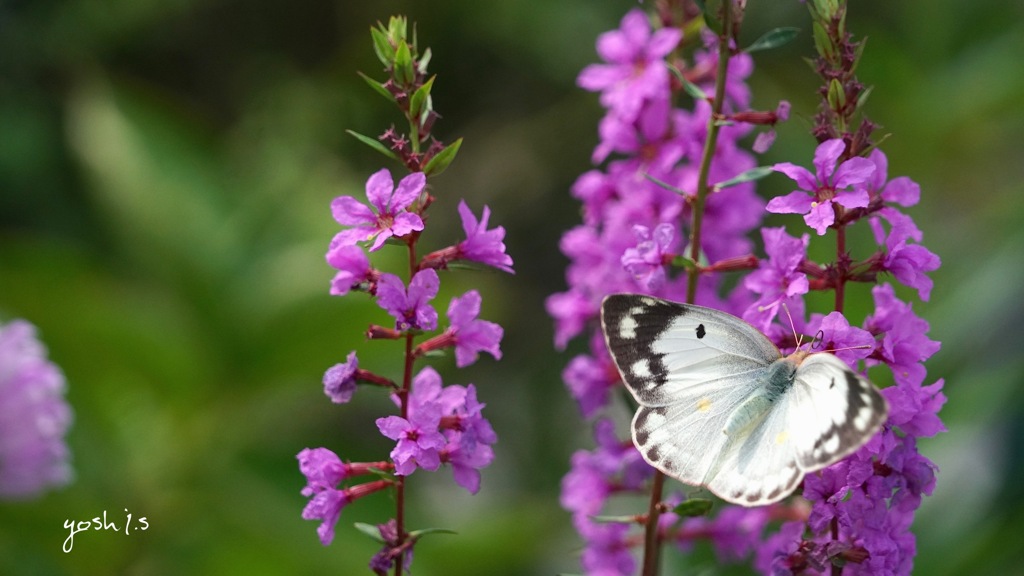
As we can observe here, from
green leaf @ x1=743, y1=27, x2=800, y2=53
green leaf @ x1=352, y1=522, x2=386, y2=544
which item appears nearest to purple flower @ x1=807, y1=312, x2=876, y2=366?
green leaf @ x1=743, y1=27, x2=800, y2=53

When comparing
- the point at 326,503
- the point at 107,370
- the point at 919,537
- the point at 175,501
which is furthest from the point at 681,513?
the point at 107,370

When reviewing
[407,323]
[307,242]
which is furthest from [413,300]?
[307,242]

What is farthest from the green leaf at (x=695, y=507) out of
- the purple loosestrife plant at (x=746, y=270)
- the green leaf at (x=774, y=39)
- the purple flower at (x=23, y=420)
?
the purple flower at (x=23, y=420)

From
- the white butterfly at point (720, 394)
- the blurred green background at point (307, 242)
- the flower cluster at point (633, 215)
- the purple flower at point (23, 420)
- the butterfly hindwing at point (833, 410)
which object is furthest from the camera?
the blurred green background at point (307, 242)

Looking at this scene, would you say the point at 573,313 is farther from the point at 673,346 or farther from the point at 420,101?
the point at 420,101

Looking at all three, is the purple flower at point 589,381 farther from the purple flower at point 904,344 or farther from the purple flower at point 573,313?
the purple flower at point 904,344

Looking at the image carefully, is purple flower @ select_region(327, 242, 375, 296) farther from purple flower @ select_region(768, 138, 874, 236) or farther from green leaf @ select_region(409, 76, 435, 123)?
purple flower @ select_region(768, 138, 874, 236)
